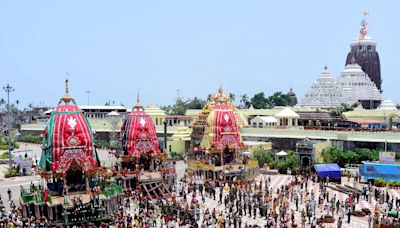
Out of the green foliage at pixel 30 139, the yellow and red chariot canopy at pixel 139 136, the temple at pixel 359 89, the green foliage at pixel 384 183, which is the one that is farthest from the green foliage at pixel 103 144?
the temple at pixel 359 89

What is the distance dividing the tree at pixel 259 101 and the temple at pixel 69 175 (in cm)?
6072

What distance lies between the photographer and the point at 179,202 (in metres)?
26.6

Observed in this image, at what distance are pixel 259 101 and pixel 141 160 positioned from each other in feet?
182

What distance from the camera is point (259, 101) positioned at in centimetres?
8419

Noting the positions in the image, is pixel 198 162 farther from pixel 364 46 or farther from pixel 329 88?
pixel 364 46

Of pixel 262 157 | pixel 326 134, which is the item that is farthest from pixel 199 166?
pixel 326 134

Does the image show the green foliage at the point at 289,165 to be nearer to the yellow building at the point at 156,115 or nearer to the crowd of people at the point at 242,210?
the crowd of people at the point at 242,210

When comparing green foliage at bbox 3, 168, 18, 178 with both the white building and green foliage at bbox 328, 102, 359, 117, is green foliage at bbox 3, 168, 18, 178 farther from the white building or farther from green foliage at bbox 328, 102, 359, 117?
green foliage at bbox 328, 102, 359, 117

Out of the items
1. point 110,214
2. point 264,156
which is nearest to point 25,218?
point 110,214

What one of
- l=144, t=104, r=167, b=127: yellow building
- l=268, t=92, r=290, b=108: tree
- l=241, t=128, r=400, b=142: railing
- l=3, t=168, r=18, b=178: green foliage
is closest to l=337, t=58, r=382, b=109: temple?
l=268, t=92, r=290, b=108: tree

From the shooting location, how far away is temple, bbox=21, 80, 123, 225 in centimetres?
2239

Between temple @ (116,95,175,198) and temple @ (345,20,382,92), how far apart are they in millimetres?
57213

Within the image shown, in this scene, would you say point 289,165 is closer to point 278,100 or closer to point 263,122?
point 263,122

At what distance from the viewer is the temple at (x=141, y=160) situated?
29.2 m
